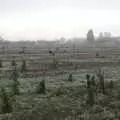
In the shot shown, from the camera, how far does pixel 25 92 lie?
21625 millimetres

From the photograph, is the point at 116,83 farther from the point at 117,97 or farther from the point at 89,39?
the point at 89,39

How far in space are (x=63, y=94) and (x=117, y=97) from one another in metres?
4.07

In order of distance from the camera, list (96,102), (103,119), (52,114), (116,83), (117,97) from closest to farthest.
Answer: (103,119), (52,114), (96,102), (117,97), (116,83)

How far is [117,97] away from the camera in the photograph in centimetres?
1981

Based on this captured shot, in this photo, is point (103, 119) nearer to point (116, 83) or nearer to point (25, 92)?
point (25, 92)

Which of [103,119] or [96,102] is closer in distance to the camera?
[103,119]

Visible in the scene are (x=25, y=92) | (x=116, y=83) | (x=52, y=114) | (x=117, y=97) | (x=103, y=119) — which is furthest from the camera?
(x=116, y=83)

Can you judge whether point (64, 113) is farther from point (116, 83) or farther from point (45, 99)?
point (116, 83)

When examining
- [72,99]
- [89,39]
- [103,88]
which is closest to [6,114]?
[72,99]

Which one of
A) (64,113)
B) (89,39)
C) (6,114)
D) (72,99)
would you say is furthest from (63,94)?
(89,39)

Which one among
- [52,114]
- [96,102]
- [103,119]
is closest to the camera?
[103,119]

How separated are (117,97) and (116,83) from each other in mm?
5439

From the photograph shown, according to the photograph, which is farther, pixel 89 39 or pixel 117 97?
pixel 89 39

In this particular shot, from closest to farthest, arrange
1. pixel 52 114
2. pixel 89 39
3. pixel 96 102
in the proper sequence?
pixel 52 114
pixel 96 102
pixel 89 39
